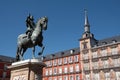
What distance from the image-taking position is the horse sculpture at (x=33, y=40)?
41.5 feet

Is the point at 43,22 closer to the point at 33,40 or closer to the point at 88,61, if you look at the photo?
the point at 33,40

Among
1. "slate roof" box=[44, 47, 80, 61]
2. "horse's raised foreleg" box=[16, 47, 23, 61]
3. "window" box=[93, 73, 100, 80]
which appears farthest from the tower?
"horse's raised foreleg" box=[16, 47, 23, 61]

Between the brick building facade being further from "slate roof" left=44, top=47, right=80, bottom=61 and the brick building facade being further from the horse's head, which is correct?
the horse's head

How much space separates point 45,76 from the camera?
69125 millimetres

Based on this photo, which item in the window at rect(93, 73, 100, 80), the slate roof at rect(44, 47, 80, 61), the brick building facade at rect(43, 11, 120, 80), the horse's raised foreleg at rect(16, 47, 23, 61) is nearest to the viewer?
the horse's raised foreleg at rect(16, 47, 23, 61)

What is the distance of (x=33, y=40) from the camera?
12.6 metres

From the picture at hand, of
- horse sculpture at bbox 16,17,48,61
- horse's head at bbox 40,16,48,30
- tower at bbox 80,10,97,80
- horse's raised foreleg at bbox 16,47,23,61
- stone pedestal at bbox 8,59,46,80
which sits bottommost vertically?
stone pedestal at bbox 8,59,46,80

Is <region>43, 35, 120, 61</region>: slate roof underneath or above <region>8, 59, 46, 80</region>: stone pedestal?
above

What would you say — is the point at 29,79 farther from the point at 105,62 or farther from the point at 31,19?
the point at 105,62

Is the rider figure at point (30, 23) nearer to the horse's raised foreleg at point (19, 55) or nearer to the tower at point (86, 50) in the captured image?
the horse's raised foreleg at point (19, 55)

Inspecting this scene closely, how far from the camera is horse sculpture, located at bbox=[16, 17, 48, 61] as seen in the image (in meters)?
12.6

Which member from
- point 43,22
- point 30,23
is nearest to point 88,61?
point 30,23

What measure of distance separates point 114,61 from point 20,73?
43387 millimetres

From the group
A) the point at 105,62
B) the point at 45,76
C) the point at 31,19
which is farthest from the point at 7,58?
the point at 31,19
